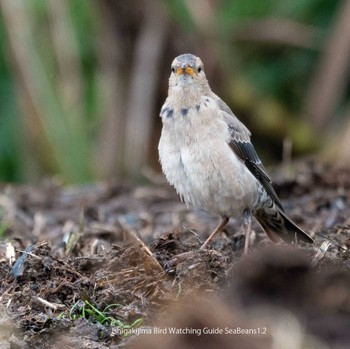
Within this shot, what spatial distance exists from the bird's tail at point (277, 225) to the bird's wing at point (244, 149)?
3.1 inches

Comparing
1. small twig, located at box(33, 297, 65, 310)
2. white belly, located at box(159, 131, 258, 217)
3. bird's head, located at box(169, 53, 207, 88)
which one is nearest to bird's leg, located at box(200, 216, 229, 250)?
white belly, located at box(159, 131, 258, 217)

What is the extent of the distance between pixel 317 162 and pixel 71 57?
314 cm

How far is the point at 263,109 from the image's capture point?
1248cm

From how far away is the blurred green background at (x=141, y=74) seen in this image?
11902 millimetres

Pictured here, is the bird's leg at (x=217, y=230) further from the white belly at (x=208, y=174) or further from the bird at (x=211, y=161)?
the white belly at (x=208, y=174)

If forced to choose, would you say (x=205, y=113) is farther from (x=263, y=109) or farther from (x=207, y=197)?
(x=263, y=109)

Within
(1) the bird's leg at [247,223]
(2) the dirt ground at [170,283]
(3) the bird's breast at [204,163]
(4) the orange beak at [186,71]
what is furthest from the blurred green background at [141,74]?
(3) the bird's breast at [204,163]

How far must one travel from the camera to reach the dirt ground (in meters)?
4.58

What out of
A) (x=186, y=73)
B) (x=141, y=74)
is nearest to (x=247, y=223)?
(x=186, y=73)

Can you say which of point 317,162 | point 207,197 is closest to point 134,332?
point 207,197

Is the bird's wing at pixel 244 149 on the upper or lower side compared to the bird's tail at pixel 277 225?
upper

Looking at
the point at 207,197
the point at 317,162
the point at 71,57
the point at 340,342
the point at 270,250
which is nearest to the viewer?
the point at 340,342

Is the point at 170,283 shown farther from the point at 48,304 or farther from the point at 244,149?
the point at 244,149

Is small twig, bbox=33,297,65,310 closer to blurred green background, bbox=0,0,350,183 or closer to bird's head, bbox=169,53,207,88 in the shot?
bird's head, bbox=169,53,207,88
